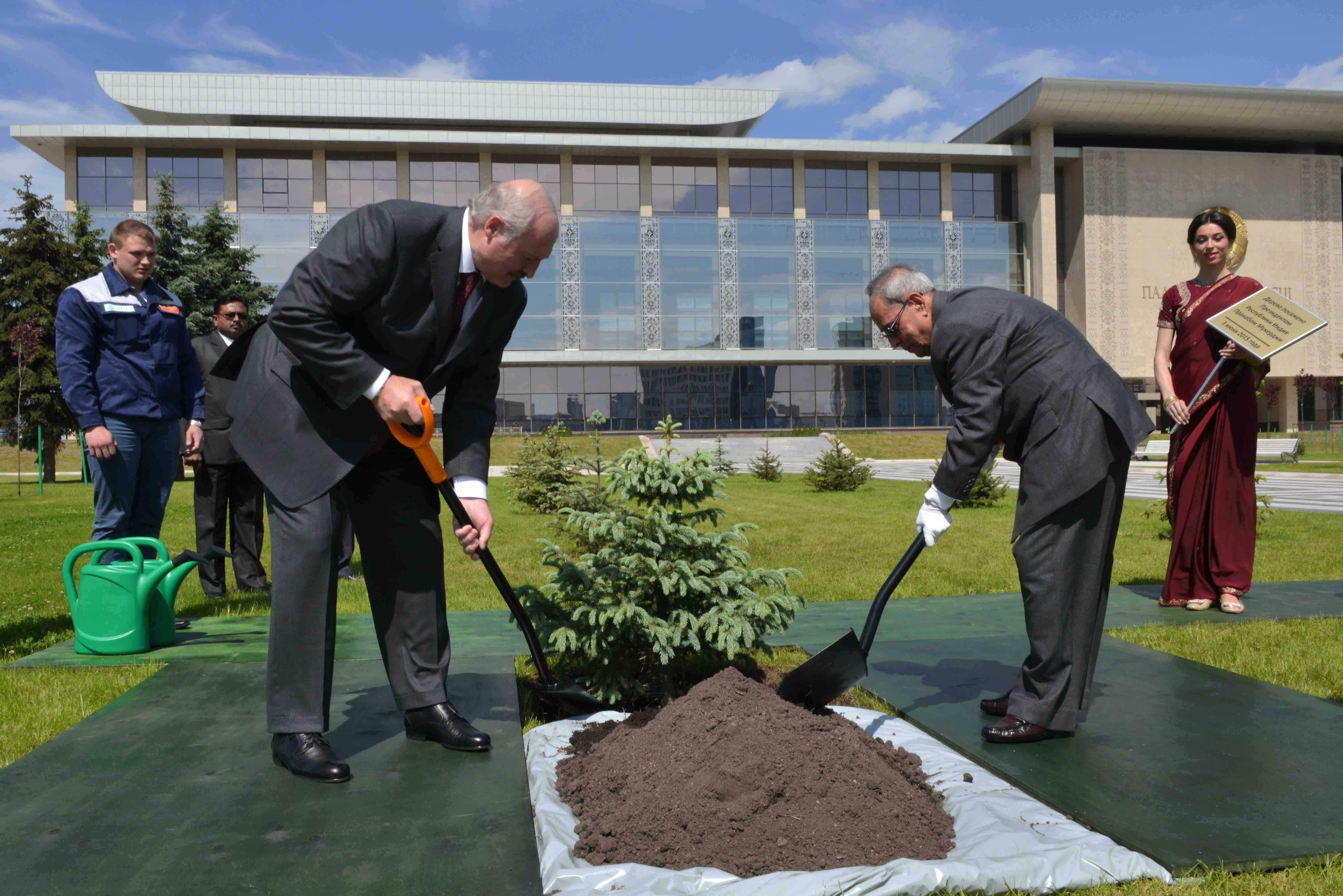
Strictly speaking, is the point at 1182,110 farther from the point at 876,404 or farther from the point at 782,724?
the point at 782,724

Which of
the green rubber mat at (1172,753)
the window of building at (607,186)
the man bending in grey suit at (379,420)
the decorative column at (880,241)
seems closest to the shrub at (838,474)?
the green rubber mat at (1172,753)

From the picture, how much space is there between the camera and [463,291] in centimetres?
299

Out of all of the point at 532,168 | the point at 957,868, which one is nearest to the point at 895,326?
the point at 957,868

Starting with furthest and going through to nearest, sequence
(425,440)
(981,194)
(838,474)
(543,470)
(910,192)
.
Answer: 1. (981,194)
2. (910,192)
3. (838,474)
4. (543,470)
5. (425,440)

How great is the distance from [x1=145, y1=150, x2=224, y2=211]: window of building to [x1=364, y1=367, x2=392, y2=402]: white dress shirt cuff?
46.1m

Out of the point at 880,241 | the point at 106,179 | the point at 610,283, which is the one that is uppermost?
the point at 106,179

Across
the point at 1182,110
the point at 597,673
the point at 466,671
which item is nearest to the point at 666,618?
the point at 597,673

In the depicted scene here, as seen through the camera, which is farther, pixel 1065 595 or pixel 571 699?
pixel 571 699

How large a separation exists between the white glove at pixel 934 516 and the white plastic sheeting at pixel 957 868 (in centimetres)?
97

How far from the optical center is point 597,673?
3.85 meters

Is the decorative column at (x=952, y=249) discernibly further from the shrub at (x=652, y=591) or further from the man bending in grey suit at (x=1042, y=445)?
the man bending in grey suit at (x=1042, y=445)

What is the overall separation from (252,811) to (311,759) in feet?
0.85

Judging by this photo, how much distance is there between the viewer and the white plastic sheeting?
2168 millimetres

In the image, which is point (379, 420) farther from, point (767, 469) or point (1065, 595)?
point (767, 469)
